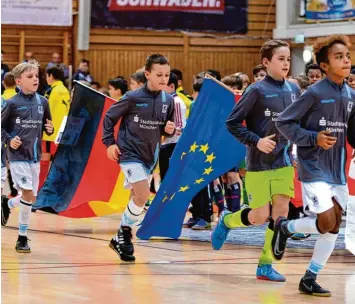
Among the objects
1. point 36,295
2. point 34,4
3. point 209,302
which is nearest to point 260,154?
point 209,302

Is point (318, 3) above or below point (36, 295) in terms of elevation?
above

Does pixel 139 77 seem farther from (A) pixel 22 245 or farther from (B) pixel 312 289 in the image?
(B) pixel 312 289

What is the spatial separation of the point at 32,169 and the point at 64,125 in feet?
7.32

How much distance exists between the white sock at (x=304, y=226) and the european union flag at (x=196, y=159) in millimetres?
2523

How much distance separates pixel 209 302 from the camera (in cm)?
643

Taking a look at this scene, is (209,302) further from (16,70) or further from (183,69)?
(183,69)

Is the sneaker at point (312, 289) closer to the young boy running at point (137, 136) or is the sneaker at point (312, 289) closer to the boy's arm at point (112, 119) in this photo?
the young boy running at point (137, 136)

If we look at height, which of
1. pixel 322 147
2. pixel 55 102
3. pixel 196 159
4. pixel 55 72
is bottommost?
pixel 196 159

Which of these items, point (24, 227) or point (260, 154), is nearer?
point (260, 154)

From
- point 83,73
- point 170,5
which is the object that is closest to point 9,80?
point 83,73

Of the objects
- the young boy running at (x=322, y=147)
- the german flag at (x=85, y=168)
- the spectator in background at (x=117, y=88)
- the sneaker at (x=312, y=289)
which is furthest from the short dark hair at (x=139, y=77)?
the sneaker at (x=312, y=289)

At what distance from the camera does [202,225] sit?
11.5m

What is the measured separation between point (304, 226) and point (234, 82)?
18.1ft

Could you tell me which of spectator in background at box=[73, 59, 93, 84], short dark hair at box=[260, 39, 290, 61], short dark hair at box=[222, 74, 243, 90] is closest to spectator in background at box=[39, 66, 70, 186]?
short dark hair at box=[222, 74, 243, 90]
